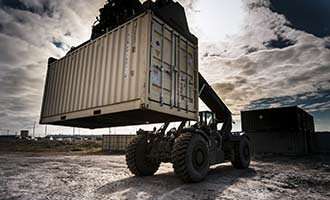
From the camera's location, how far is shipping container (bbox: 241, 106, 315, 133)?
18.2 m

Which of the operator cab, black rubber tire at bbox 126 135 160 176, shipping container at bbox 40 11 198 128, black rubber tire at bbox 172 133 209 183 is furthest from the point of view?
the operator cab

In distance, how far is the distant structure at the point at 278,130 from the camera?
1820 cm

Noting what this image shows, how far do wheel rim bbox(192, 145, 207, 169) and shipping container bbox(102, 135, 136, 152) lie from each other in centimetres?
2183

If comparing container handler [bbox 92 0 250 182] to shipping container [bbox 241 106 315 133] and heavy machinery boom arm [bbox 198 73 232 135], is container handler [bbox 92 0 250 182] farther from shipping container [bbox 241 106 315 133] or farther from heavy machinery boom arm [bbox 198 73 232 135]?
shipping container [bbox 241 106 315 133]

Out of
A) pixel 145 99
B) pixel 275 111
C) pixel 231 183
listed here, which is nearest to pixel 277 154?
pixel 275 111

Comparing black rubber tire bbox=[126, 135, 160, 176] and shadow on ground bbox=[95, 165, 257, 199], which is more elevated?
black rubber tire bbox=[126, 135, 160, 176]

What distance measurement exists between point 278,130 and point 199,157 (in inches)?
572

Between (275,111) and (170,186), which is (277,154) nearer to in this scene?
(275,111)

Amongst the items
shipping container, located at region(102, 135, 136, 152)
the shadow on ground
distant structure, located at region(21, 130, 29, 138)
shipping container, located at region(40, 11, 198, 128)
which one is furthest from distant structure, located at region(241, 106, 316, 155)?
distant structure, located at region(21, 130, 29, 138)

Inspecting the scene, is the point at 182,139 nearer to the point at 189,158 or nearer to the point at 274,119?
the point at 189,158

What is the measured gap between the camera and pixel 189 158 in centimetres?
632

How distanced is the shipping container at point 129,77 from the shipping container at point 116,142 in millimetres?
21245

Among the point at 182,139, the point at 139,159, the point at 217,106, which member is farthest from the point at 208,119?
the point at 139,159

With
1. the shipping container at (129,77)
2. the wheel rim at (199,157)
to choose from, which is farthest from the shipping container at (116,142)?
the wheel rim at (199,157)
